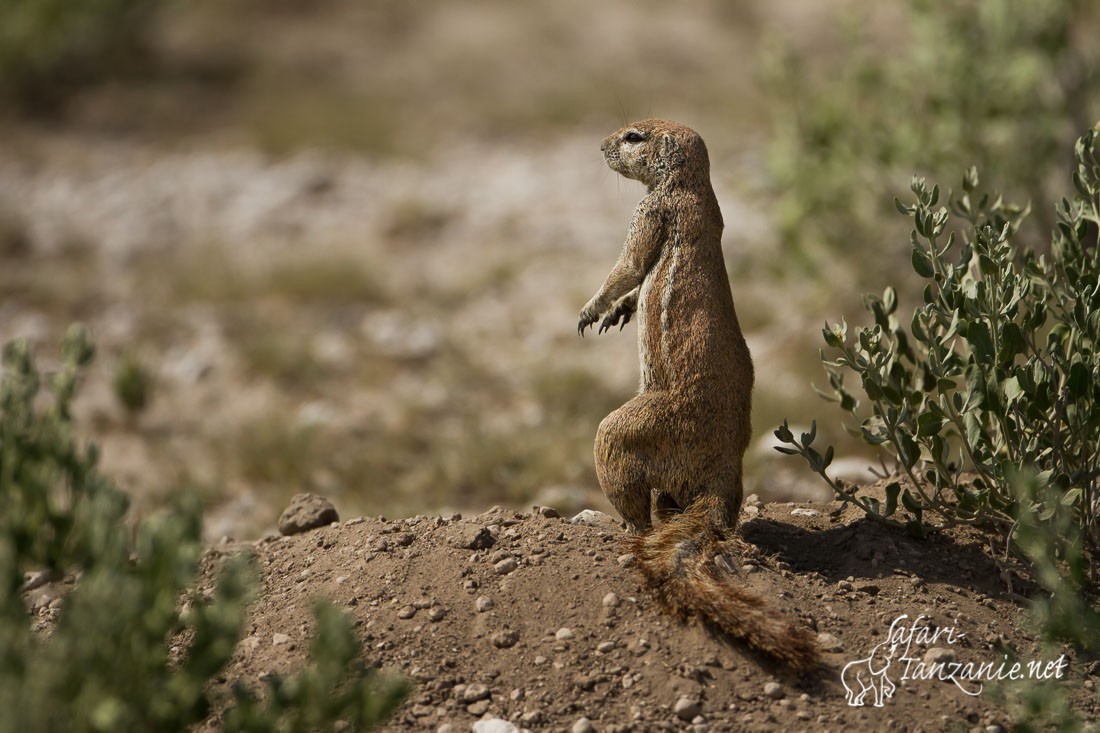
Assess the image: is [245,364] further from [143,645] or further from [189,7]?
[189,7]

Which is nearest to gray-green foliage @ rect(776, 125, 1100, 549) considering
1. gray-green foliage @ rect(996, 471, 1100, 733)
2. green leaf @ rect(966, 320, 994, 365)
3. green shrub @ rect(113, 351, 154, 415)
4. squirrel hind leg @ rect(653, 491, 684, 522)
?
green leaf @ rect(966, 320, 994, 365)

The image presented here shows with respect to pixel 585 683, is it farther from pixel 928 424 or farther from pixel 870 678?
pixel 928 424

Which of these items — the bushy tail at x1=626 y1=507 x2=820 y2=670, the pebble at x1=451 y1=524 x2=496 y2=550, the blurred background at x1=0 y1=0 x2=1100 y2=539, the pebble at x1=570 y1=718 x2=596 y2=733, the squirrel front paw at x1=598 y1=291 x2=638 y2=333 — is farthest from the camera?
the blurred background at x1=0 y1=0 x2=1100 y2=539

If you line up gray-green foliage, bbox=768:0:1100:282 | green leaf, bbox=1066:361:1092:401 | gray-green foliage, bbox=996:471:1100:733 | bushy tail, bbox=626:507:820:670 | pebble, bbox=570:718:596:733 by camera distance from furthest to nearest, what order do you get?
gray-green foliage, bbox=768:0:1100:282
green leaf, bbox=1066:361:1092:401
bushy tail, bbox=626:507:820:670
pebble, bbox=570:718:596:733
gray-green foliage, bbox=996:471:1100:733

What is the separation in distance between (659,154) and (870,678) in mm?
2015

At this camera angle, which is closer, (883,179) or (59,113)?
(883,179)

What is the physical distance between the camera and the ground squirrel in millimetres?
3701

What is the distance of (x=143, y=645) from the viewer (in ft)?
8.39

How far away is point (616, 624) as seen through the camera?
359 centimetres

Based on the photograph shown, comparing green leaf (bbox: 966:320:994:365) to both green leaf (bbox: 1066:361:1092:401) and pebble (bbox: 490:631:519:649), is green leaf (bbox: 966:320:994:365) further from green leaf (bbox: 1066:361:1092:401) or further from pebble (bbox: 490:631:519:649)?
pebble (bbox: 490:631:519:649)

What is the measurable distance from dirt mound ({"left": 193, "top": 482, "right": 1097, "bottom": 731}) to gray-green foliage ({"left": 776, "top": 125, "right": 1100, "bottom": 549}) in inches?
10.9

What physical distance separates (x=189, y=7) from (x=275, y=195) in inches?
269

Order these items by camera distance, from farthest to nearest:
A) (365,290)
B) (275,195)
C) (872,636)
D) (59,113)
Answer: (59,113) < (275,195) < (365,290) < (872,636)

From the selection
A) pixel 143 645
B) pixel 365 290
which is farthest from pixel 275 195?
pixel 143 645
